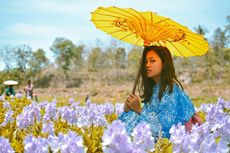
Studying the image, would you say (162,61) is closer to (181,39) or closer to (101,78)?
(181,39)

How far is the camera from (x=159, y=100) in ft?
12.5

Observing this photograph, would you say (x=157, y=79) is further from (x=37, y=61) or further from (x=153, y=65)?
(x=37, y=61)

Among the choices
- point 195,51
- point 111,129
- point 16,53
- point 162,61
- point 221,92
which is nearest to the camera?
point 111,129

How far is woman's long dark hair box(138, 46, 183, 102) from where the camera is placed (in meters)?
3.84

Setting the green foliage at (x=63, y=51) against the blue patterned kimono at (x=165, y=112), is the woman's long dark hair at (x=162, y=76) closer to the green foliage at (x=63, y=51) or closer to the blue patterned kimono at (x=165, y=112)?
the blue patterned kimono at (x=165, y=112)

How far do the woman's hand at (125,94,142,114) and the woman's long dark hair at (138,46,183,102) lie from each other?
222 millimetres

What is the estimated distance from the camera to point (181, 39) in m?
4.11

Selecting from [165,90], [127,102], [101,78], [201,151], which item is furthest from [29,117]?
[101,78]

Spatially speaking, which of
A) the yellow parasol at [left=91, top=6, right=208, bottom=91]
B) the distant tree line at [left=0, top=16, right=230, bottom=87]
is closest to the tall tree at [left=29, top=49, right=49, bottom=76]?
the distant tree line at [left=0, top=16, right=230, bottom=87]

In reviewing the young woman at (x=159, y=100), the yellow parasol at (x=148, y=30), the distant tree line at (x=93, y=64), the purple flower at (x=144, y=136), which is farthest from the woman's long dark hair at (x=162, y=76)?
the distant tree line at (x=93, y=64)

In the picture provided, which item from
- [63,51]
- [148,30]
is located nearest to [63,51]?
[63,51]

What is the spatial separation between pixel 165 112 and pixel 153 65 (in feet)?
1.58

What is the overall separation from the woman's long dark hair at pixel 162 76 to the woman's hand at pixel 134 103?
22 centimetres

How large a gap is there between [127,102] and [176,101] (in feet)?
1.51
